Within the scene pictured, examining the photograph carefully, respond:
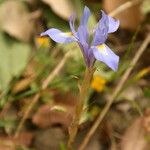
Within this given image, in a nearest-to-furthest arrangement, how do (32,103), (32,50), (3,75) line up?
(32,103) < (3,75) < (32,50)

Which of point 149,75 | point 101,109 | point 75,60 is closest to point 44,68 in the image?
point 75,60

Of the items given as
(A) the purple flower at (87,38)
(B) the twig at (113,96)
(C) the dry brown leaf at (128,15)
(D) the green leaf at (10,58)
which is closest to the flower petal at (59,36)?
(A) the purple flower at (87,38)

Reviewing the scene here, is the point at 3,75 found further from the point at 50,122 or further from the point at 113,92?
the point at 113,92

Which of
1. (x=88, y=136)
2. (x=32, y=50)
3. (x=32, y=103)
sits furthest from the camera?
(x=32, y=50)

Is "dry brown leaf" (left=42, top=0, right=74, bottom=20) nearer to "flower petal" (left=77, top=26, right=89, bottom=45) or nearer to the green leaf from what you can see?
the green leaf

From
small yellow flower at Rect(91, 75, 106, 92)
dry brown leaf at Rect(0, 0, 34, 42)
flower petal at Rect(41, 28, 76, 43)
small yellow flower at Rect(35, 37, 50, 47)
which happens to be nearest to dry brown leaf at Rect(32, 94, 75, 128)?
small yellow flower at Rect(91, 75, 106, 92)

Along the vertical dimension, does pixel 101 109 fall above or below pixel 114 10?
below

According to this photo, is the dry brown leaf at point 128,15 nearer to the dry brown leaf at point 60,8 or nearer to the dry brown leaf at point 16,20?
the dry brown leaf at point 60,8
